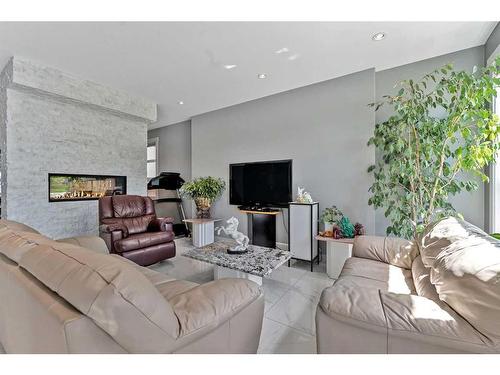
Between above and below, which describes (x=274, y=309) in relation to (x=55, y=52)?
below

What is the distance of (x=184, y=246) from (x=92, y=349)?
11.9 ft

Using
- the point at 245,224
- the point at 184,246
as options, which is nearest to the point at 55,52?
the point at 184,246

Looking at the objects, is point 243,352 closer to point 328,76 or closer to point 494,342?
point 494,342

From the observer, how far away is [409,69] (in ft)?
10.2

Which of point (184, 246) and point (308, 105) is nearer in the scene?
point (308, 105)

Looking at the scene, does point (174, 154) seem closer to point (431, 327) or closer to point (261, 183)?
point (261, 183)

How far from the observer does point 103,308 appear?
76cm

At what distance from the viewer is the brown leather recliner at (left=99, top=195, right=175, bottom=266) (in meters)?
2.92

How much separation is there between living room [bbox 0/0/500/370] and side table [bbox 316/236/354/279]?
0.07ft

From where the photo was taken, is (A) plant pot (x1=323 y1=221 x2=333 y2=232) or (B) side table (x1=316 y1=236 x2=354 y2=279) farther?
(A) plant pot (x1=323 y1=221 x2=333 y2=232)

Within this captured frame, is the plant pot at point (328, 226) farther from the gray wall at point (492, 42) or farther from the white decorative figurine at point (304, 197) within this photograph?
the gray wall at point (492, 42)

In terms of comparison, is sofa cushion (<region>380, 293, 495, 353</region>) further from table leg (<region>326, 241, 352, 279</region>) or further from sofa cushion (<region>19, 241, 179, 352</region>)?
table leg (<region>326, 241, 352, 279</region>)

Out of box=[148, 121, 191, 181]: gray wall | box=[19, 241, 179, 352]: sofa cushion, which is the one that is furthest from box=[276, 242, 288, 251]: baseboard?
box=[19, 241, 179, 352]: sofa cushion

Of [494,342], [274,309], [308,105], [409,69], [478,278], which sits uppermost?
[409,69]
